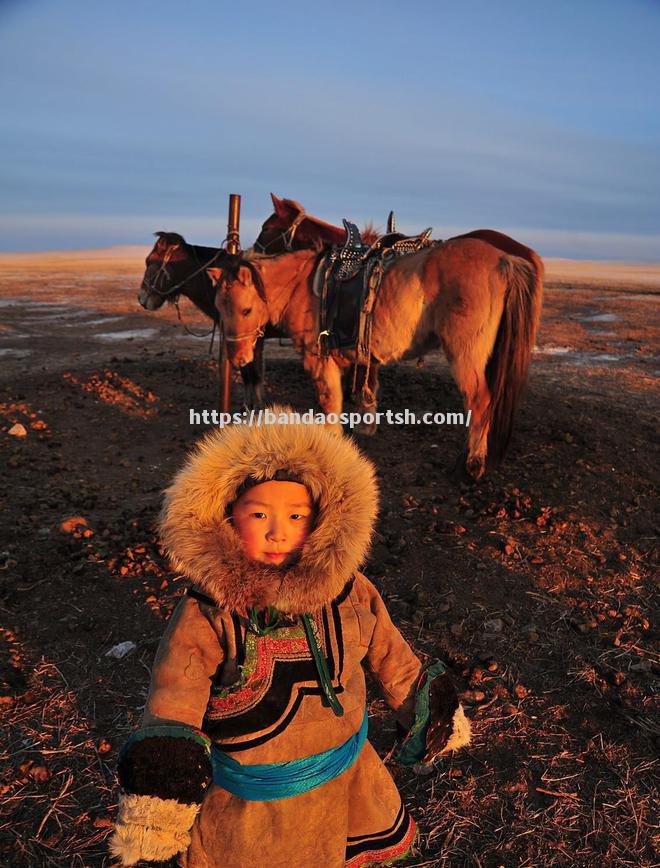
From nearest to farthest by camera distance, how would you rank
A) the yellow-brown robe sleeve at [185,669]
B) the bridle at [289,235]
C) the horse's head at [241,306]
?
1. the yellow-brown robe sleeve at [185,669]
2. the horse's head at [241,306]
3. the bridle at [289,235]

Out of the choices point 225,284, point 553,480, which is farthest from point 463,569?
point 225,284

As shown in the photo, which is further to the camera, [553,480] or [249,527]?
[553,480]

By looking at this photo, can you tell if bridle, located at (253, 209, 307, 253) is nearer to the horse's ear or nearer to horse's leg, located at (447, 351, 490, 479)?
the horse's ear

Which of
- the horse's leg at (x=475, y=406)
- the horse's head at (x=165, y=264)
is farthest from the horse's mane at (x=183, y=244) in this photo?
the horse's leg at (x=475, y=406)

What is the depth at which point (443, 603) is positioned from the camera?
3.84 meters

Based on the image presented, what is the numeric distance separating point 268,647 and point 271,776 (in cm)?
37

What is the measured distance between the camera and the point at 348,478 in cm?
191

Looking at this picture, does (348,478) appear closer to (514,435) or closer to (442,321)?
(442,321)

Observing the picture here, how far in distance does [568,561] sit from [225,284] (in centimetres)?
462

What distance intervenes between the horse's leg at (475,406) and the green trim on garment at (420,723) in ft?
12.6

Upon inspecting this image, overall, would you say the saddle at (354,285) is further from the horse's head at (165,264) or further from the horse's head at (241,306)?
the horse's head at (165,264)

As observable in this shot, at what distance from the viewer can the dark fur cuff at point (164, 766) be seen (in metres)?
1.54

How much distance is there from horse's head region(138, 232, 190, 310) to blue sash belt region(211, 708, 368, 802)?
25.5ft

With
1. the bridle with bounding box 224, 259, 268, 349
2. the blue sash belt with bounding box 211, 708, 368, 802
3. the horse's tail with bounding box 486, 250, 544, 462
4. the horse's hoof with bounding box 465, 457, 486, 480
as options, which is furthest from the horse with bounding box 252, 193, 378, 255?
the blue sash belt with bounding box 211, 708, 368, 802
